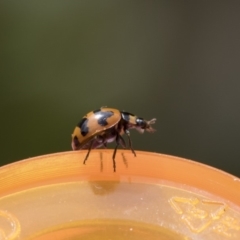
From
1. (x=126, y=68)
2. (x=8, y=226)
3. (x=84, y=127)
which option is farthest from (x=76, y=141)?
(x=126, y=68)

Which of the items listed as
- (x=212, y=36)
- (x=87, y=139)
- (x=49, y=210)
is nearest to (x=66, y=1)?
(x=212, y=36)

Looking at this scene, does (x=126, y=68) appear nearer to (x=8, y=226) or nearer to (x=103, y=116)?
(x=103, y=116)

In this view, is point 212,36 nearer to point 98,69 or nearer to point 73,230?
point 98,69

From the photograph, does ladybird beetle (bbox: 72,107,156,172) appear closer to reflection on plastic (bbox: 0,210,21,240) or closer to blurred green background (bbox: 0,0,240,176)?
reflection on plastic (bbox: 0,210,21,240)

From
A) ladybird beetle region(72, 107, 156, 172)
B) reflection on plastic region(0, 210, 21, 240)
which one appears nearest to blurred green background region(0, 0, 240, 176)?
ladybird beetle region(72, 107, 156, 172)

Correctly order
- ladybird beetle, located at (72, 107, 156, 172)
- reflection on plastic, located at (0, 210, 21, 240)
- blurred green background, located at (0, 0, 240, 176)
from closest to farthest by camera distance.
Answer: reflection on plastic, located at (0, 210, 21, 240) → ladybird beetle, located at (72, 107, 156, 172) → blurred green background, located at (0, 0, 240, 176)

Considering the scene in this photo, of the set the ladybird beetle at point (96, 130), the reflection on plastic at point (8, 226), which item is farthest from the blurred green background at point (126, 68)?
the reflection on plastic at point (8, 226)
